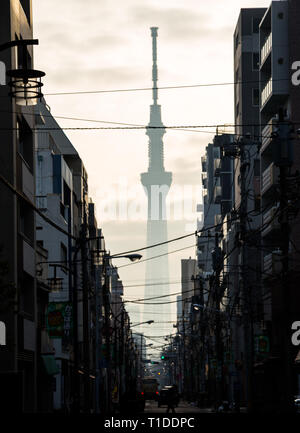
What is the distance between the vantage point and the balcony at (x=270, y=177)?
86250 mm

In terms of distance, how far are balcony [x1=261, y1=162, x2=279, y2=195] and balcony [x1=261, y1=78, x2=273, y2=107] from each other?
6.05 m

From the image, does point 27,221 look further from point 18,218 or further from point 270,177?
point 270,177

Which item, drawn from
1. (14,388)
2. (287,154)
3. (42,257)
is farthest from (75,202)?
(14,388)

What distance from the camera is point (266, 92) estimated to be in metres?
90.9

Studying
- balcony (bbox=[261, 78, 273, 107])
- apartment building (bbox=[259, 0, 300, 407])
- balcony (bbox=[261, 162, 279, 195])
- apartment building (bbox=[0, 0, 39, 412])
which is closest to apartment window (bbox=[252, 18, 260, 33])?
apartment building (bbox=[259, 0, 300, 407])

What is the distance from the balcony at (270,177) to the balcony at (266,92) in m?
6.05

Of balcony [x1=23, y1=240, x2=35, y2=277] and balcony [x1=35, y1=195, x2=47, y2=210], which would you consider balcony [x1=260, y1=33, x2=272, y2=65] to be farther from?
balcony [x1=23, y1=240, x2=35, y2=277]

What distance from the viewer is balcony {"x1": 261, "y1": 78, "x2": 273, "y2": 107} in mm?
88062

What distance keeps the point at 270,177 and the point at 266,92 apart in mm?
8157

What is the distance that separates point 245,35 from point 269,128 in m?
35.2
